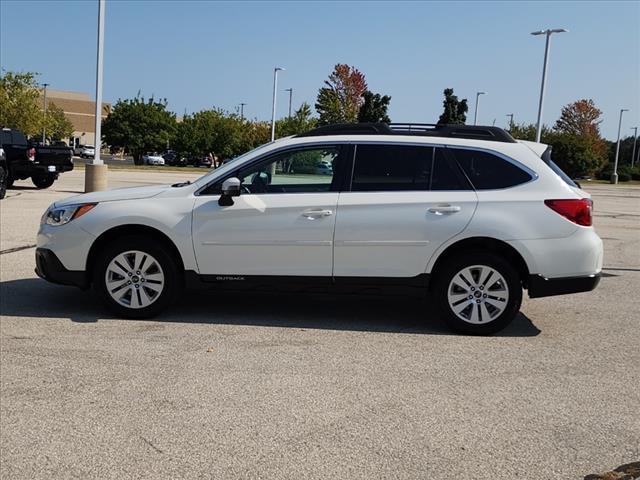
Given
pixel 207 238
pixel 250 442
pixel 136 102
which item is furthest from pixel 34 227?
pixel 136 102

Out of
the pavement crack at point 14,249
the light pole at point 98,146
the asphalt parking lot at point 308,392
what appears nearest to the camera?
the asphalt parking lot at point 308,392

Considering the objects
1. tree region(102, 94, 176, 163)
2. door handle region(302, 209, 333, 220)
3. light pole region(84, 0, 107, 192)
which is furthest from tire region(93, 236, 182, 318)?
tree region(102, 94, 176, 163)

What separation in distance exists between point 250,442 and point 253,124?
5720 cm

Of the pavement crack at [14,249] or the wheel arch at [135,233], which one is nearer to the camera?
the wheel arch at [135,233]

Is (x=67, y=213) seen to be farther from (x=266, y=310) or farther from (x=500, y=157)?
(x=500, y=157)

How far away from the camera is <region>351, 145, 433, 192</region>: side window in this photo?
5.93 metres

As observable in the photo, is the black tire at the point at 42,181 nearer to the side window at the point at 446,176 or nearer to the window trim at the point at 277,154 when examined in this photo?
the window trim at the point at 277,154

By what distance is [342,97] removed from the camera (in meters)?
57.6

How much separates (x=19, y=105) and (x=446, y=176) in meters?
48.0

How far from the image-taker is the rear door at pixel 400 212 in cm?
578

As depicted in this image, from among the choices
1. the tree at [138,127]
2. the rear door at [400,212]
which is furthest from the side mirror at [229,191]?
the tree at [138,127]

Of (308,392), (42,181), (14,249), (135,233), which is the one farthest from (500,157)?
(42,181)

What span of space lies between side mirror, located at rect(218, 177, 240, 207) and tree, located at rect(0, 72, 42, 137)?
4624 centimetres

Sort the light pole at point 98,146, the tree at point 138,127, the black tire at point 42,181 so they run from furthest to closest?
1. the tree at point 138,127
2. the black tire at point 42,181
3. the light pole at point 98,146
